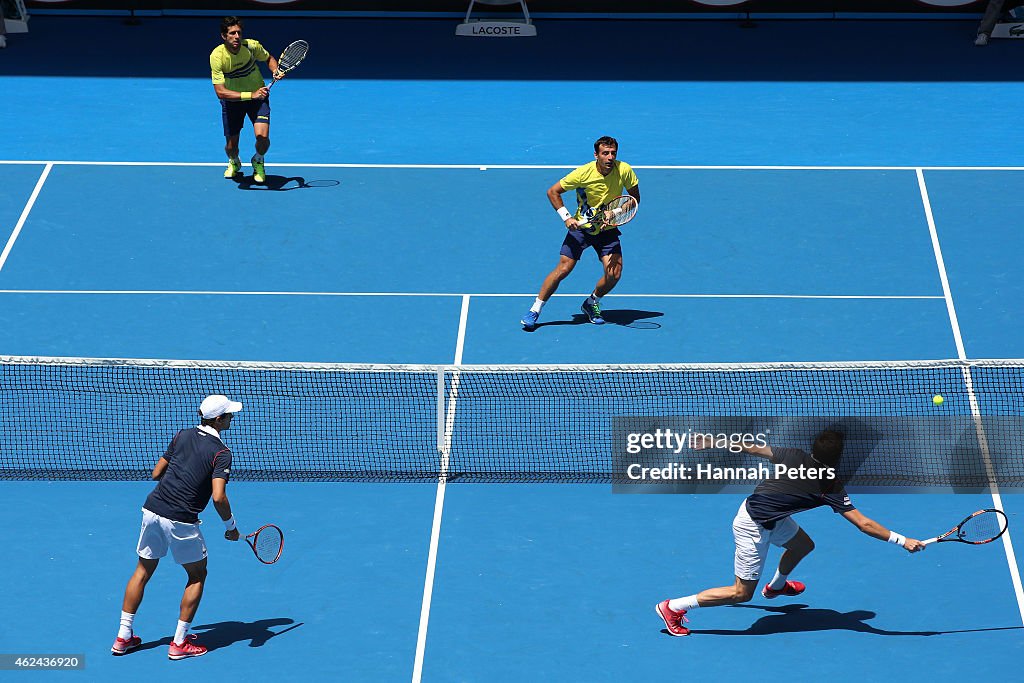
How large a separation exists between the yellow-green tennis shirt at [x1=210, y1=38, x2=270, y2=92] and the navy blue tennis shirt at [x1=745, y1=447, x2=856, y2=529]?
989 centimetres

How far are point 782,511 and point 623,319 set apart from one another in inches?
215

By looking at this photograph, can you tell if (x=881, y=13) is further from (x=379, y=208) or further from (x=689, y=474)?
(x=689, y=474)

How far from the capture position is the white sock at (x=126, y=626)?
10887mm

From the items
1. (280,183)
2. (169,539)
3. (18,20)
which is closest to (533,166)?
(280,183)

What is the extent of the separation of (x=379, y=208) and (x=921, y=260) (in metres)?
6.02

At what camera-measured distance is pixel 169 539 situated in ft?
35.0

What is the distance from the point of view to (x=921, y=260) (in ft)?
56.4

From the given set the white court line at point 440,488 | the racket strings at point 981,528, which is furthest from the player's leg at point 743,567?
the white court line at point 440,488

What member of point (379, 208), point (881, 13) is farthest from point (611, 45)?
point (379, 208)

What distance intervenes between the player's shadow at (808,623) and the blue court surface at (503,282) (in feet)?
0.09

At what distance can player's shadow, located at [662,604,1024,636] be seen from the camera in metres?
11.3

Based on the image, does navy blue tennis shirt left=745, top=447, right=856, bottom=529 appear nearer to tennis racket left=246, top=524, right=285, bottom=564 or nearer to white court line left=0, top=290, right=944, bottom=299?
tennis racket left=246, top=524, right=285, bottom=564

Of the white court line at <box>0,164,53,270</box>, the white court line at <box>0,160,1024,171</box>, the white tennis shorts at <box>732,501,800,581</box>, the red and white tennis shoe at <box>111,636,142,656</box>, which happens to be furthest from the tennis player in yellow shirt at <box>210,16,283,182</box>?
the white tennis shorts at <box>732,501,800,581</box>

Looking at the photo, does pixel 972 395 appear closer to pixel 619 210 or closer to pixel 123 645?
pixel 619 210
